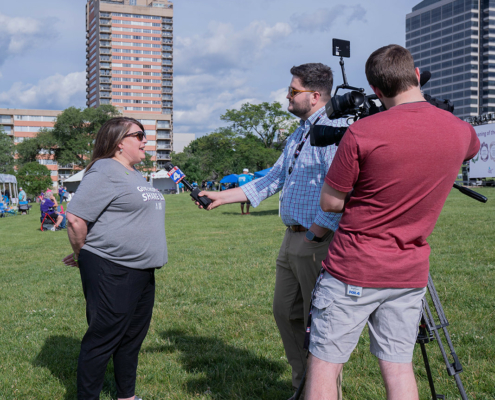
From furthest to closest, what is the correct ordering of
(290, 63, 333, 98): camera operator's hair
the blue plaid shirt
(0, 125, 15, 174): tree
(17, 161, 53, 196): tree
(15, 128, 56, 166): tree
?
(15, 128, 56, 166): tree → (0, 125, 15, 174): tree → (17, 161, 53, 196): tree → (290, 63, 333, 98): camera operator's hair → the blue plaid shirt

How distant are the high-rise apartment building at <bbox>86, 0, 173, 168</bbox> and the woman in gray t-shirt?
14048cm

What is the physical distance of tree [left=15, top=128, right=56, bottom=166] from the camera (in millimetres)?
75812

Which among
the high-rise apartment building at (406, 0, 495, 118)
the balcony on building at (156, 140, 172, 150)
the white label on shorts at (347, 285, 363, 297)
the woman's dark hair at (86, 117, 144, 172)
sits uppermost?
the high-rise apartment building at (406, 0, 495, 118)

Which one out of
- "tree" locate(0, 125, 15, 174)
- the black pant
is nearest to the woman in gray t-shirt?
the black pant

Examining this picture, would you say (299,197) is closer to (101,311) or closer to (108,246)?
(108,246)

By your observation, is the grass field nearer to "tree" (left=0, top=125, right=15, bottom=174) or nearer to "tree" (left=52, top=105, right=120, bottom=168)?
"tree" (left=0, top=125, right=15, bottom=174)

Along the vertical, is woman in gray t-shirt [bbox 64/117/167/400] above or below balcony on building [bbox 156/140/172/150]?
below

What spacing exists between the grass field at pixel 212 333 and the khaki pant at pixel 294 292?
47cm

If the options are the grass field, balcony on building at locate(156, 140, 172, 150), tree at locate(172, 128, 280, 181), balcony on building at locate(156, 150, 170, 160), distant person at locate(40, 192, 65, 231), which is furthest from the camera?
balcony on building at locate(156, 140, 172, 150)

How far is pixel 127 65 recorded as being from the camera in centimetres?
14325

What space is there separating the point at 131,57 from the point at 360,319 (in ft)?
509

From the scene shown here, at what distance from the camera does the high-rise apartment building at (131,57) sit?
14200 cm

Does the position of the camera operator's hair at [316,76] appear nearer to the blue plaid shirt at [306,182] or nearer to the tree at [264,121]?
the blue plaid shirt at [306,182]

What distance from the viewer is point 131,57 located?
474 ft
